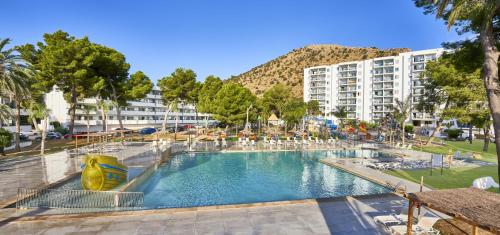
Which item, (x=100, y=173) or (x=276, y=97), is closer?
(x=100, y=173)

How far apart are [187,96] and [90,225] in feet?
137

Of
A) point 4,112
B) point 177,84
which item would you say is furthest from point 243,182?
point 177,84

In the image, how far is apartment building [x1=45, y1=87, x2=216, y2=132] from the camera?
50719 millimetres

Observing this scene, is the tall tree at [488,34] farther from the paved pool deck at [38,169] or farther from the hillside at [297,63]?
the hillside at [297,63]

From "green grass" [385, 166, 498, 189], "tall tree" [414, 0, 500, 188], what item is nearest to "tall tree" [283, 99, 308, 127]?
"green grass" [385, 166, 498, 189]

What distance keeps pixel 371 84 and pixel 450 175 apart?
66.9m

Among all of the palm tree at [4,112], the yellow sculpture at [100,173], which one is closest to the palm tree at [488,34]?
the yellow sculpture at [100,173]

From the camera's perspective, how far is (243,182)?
1653cm

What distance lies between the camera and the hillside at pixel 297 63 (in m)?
117

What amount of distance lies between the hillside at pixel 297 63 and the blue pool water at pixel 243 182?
86.7 meters

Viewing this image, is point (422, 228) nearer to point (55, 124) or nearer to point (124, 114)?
point (55, 124)

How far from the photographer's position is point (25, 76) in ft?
82.6

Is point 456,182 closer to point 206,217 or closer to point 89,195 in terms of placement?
point 206,217

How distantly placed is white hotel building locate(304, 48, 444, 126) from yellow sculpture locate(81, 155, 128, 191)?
6597 centimetres
